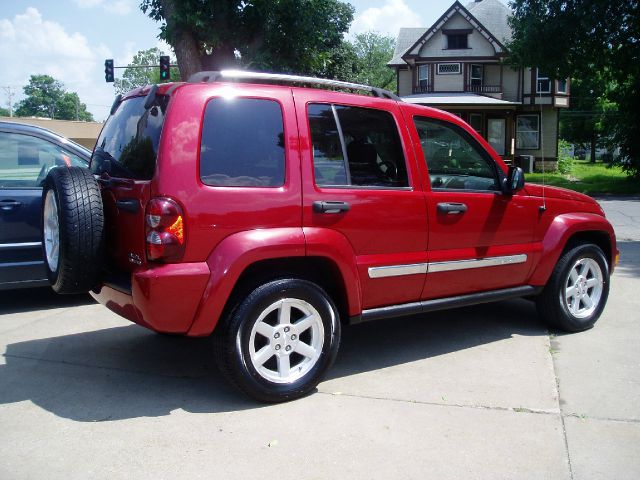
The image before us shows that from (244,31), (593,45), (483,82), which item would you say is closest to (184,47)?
(244,31)

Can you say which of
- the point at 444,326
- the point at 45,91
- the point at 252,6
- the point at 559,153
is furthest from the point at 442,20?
the point at 45,91

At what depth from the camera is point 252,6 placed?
18844 mm

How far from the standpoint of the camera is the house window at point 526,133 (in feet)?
129

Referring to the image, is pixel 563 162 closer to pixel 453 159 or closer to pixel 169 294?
pixel 453 159

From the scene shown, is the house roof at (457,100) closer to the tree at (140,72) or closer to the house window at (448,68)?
the house window at (448,68)

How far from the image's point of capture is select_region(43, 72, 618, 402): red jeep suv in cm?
369

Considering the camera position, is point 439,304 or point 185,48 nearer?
point 439,304

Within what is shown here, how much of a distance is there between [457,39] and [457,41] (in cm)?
12

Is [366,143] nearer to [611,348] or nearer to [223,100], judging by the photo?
[223,100]

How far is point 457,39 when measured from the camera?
129 ft

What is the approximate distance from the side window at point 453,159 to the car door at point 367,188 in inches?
8.7

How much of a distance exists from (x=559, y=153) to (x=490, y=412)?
40.7 metres

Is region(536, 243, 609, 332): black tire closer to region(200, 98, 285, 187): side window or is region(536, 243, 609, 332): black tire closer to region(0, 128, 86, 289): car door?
region(200, 98, 285, 187): side window

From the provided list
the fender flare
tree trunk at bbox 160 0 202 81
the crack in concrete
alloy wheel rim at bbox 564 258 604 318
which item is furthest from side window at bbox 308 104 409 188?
tree trunk at bbox 160 0 202 81
